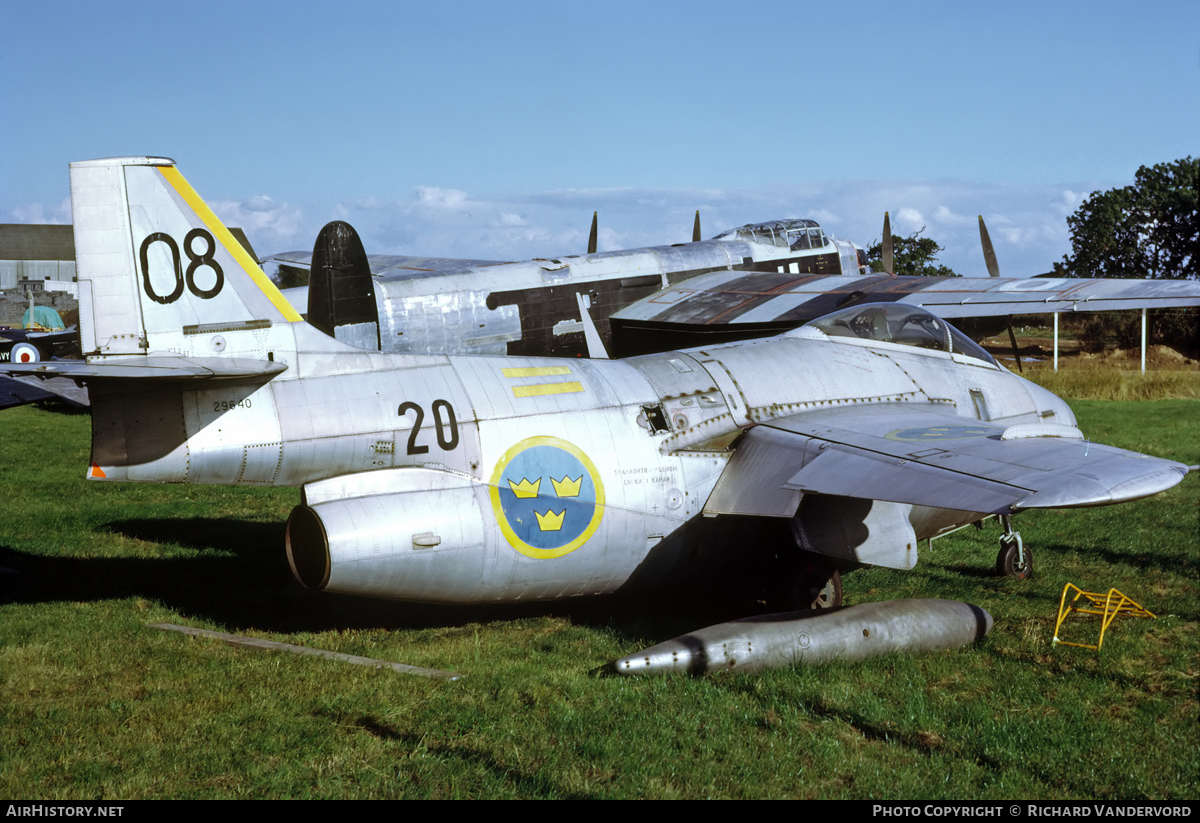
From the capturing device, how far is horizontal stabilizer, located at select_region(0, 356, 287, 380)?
20.0 ft

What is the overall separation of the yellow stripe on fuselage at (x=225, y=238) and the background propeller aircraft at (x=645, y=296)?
779 centimetres

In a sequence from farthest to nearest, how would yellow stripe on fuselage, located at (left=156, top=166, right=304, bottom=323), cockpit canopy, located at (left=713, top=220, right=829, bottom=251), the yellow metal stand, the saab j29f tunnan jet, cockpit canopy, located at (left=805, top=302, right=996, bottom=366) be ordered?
1. cockpit canopy, located at (left=713, top=220, right=829, bottom=251)
2. cockpit canopy, located at (left=805, top=302, right=996, bottom=366)
3. the yellow metal stand
4. yellow stripe on fuselage, located at (left=156, top=166, right=304, bottom=323)
5. the saab j29f tunnan jet

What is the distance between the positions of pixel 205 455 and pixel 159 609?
2351 mm

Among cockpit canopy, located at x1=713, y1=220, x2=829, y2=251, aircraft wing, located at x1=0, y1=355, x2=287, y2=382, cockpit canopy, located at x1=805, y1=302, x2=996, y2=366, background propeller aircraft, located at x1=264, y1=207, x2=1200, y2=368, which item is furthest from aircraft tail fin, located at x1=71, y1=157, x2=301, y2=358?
cockpit canopy, located at x1=713, y1=220, x2=829, y2=251

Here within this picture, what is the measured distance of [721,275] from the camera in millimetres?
22234

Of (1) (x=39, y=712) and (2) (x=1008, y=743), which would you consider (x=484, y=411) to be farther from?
(2) (x=1008, y=743)

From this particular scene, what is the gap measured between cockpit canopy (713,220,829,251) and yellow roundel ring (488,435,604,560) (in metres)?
16.9

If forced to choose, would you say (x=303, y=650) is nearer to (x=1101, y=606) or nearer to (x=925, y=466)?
(x=925, y=466)

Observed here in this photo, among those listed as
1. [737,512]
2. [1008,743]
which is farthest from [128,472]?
[1008,743]

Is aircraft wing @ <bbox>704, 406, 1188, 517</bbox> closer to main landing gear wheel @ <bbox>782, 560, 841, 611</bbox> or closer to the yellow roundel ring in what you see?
main landing gear wheel @ <bbox>782, 560, 841, 611</bbox>

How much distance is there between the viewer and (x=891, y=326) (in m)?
10.0

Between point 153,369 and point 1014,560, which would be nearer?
point 153,369

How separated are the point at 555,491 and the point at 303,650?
90.1 inches

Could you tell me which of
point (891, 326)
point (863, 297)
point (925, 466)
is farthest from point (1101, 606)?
point (863, 297)
